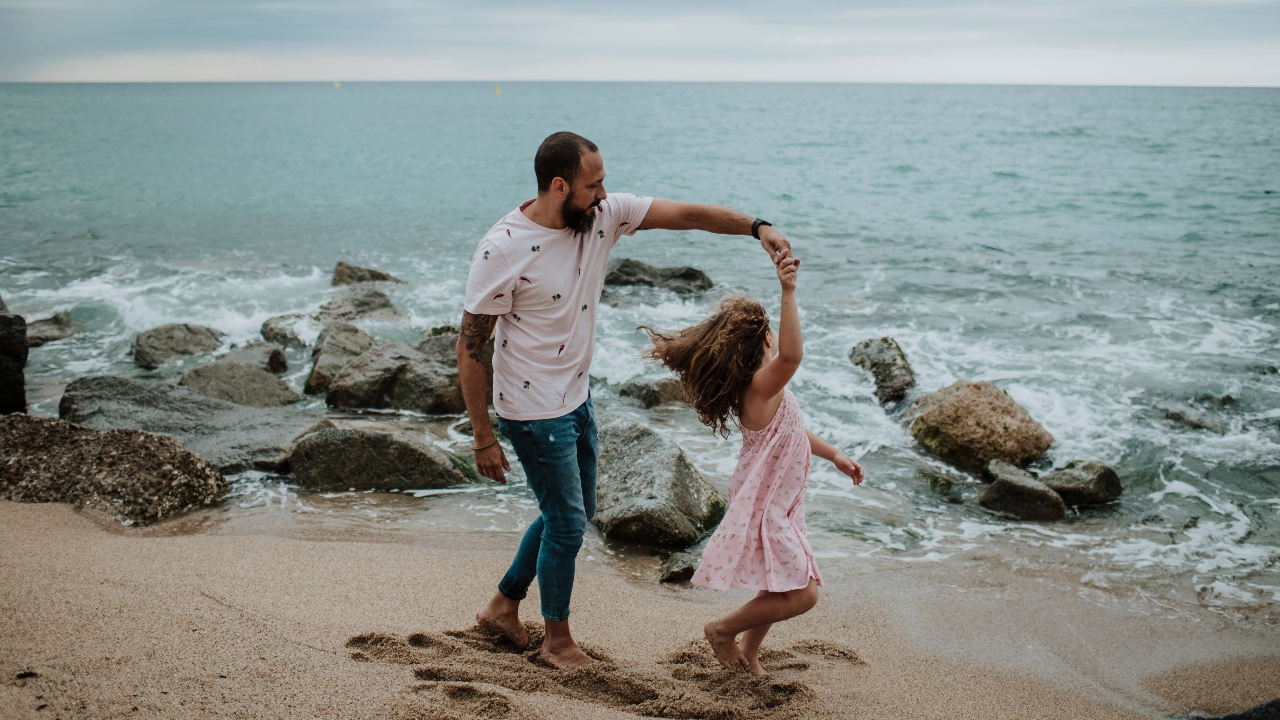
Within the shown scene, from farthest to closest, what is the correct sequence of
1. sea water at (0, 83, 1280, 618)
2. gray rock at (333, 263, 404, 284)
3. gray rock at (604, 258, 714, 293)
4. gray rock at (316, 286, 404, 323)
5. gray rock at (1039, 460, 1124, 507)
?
gray rock at (333, 263, 404, 284), gray rock at (604, 258, 714, 293), gray rock at (316, 286, 404, 323), gray rock at (1039, 460, 1124, 507), sea water at (0, 83, 1280, 618)

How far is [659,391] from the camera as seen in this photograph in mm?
8227

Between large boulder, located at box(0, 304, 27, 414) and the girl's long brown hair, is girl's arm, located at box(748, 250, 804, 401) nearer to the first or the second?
the girl's long brown hair

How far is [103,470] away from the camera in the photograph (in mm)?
5180

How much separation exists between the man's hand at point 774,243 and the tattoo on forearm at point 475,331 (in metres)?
1.05

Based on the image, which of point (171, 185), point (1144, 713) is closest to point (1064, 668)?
point (1144, 713)

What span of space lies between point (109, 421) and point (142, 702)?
4.72 metres

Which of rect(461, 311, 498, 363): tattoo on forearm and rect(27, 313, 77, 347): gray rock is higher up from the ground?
rect(461, 311, 498, 363): tattoo on forearm

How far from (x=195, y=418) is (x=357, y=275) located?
7.41 metres

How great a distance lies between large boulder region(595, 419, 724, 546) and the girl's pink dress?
189 cm

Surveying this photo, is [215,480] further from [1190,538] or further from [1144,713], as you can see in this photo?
[1190,538]

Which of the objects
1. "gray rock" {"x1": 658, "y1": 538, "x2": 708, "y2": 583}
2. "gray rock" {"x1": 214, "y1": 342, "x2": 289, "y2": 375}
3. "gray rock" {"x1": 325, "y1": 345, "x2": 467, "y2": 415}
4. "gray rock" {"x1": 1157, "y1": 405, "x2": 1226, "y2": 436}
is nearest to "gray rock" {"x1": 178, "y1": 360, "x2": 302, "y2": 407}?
"gray rock" {"x1": 325, "y1": 345, "x2": 467, "y2": 415}

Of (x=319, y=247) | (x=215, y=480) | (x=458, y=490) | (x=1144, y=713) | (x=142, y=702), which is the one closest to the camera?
(x=142, y=702)

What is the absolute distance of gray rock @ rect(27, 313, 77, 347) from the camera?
413 inches

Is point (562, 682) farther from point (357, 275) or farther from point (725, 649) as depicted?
point (357, 275)
